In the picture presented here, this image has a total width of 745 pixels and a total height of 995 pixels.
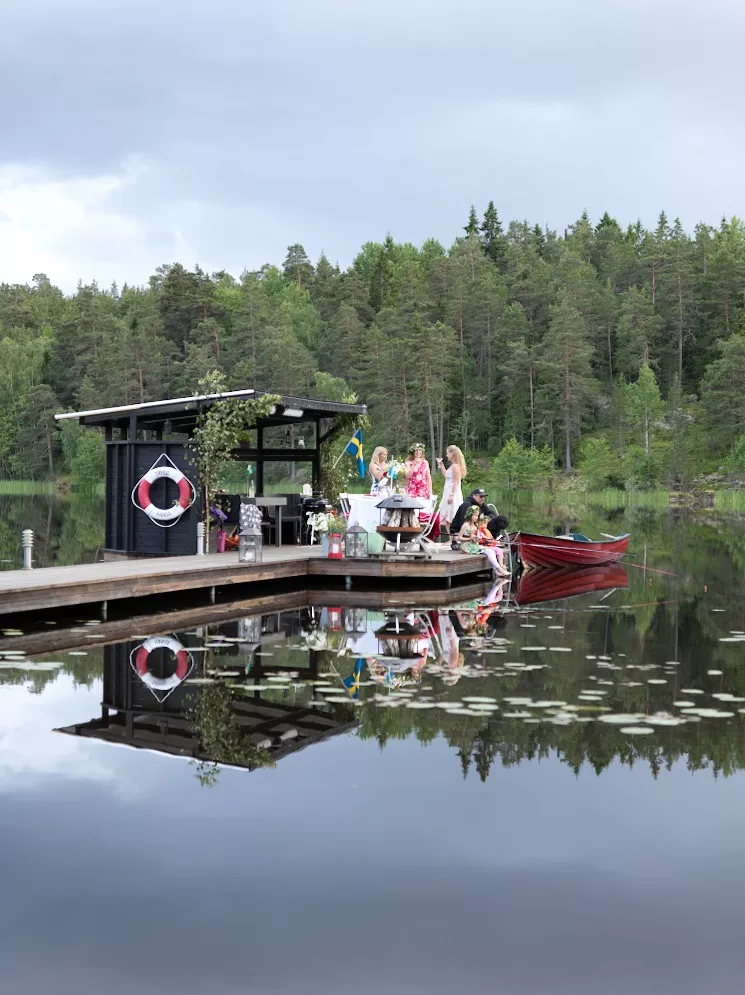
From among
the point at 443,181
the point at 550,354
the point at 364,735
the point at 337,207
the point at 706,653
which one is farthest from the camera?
the point at 443,181

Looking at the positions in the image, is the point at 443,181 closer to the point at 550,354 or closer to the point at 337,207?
the point at 337,207

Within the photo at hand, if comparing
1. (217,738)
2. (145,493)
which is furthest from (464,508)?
(217,738)

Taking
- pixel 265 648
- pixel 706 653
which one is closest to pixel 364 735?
pixel 265 648

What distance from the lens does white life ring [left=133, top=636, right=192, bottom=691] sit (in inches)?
316

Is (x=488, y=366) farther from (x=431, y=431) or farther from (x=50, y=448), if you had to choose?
(x=50, y=448)

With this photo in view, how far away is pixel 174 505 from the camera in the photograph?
15750 mm

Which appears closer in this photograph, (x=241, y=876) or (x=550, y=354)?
(x=241, y=876)

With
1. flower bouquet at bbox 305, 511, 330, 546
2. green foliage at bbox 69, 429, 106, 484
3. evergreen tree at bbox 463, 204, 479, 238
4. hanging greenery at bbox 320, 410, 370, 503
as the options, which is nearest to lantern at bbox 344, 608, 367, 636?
flower bouquet at bbox 305, 511, 330, 546

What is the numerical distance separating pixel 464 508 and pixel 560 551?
2376 millimetres

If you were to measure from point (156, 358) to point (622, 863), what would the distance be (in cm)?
6717

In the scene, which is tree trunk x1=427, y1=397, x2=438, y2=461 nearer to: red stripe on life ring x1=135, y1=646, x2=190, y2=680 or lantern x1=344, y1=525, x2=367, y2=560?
lantern x1=344, y1=525, x2=367, y2=560

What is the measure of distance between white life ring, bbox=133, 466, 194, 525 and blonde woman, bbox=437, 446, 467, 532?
13.2ft

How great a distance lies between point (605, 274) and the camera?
83.2 meters

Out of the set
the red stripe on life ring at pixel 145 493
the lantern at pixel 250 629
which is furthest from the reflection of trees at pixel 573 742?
the red stripe on life ring at pixel 145 493
